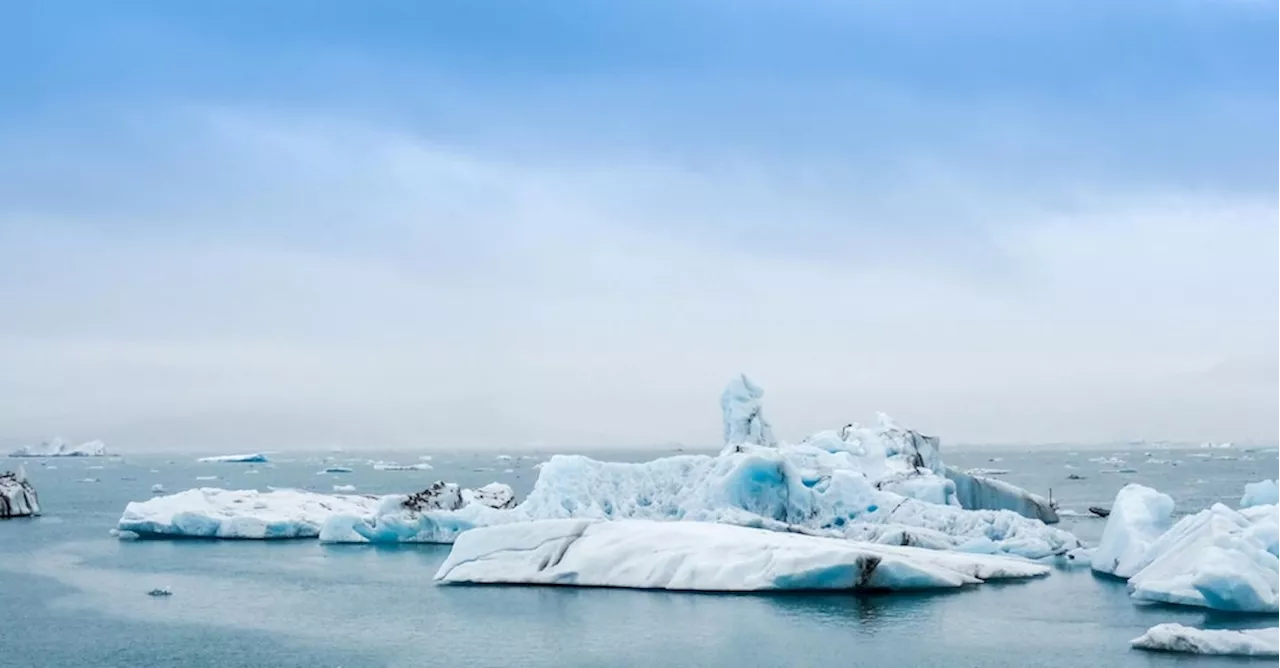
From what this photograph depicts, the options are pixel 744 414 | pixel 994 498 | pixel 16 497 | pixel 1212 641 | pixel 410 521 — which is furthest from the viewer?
pixel 16 497

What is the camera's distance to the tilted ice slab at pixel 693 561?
22172 millimetres

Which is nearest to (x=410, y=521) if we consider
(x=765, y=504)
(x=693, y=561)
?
(x=765, y=504)

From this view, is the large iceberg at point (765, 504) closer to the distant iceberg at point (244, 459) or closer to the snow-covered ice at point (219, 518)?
the snow-covered ice at point (219, 518)

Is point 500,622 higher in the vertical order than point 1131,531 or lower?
lower

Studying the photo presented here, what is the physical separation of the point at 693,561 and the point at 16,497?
34659 millimetres

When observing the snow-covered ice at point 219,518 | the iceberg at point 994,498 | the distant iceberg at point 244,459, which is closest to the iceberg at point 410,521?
the snow-covered ice at point 219,518

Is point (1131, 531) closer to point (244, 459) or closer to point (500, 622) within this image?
point (500, 622)

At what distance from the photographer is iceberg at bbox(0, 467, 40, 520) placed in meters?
45.4

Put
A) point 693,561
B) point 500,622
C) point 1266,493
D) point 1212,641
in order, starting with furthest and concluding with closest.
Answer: point 1266,493 < point 693,561 < point 500,622 < point 1212,641

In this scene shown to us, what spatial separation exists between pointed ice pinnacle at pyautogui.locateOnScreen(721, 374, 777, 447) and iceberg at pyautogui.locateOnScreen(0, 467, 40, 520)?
28.5 meters

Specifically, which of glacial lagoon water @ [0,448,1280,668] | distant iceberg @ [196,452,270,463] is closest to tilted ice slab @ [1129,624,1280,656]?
glacial lagoon water @ [0,448,1280,668]

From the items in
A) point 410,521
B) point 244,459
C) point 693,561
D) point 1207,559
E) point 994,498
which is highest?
point 994,498

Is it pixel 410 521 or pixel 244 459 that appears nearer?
pixel 410 521

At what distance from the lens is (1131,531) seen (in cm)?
2439
